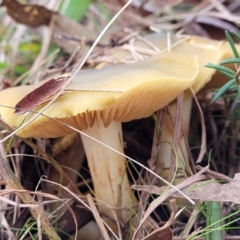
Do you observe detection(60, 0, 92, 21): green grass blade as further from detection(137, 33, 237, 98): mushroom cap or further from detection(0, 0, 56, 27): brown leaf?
detection(137, 33, 237, 98): mushroom cap

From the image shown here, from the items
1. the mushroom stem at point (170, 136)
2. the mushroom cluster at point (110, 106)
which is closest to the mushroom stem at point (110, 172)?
the mushroom cluster at point (110, 106)

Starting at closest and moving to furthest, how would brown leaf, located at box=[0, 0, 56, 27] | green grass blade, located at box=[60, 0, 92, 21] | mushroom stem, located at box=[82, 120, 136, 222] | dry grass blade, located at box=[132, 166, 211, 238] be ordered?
dry grass blade, located at box=[132, 166, 211, 238]
mushroom stem, located at box=[82, 120, 136, 222]
brown leaf, located at box=[0, 0, 56, 27]
green grass blade, located at box=[60, 0, 92, 21]

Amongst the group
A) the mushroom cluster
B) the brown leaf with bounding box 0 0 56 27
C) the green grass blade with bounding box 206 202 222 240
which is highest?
the brown leaf with bounding box 0 0 56 27

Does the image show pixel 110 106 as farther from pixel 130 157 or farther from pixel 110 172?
pixel 130 157

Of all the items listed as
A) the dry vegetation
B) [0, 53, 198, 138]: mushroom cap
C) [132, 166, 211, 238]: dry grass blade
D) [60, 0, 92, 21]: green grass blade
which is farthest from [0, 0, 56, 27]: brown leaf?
[132, 166, 211, 238]: dry grass blade

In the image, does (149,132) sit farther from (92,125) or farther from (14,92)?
(14,92)

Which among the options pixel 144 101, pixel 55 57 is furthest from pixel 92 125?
pixel 55 57

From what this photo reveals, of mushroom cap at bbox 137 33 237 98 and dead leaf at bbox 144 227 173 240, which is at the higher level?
mushroom cap at bbox 137 33 237 98
